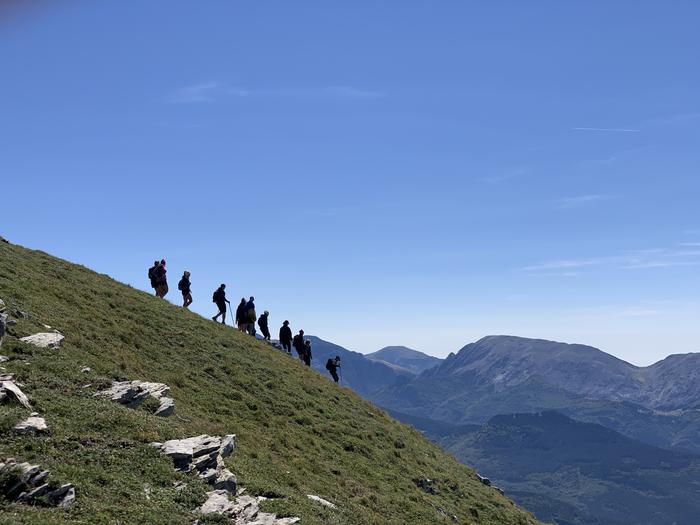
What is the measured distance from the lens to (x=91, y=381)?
22562 mm

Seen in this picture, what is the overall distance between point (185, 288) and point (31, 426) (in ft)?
98.7

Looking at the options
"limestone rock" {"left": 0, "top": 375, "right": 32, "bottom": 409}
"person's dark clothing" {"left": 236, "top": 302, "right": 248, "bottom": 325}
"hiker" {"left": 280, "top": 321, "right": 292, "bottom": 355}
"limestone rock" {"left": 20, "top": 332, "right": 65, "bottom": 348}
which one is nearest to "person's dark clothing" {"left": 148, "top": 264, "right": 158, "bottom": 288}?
"person's dark clothing" {"left": 236, "top": 302, "right": 248, "bottom": 325}

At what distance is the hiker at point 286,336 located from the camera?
51.1 meters

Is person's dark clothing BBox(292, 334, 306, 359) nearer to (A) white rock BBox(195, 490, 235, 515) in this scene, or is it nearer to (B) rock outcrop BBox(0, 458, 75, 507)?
(A) white rock BBox(195, 490, 235, 515)

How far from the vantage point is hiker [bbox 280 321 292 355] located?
51.1 metres

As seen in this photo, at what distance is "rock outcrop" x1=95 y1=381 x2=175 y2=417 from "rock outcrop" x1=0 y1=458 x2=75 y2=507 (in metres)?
6.79

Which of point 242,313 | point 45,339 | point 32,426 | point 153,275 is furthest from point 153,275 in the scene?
point 32,426

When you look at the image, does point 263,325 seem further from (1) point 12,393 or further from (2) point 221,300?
(1) point 12,393

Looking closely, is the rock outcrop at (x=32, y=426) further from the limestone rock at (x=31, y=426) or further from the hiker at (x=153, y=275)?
the hiker at (x=153, y=275)

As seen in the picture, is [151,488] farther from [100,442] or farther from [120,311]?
[120,311]

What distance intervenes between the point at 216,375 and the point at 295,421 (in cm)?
561

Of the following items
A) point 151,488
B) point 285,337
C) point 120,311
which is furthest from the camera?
point 285,337

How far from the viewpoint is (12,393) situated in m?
18.4

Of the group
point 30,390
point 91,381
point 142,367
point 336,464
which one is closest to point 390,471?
point 336,464
